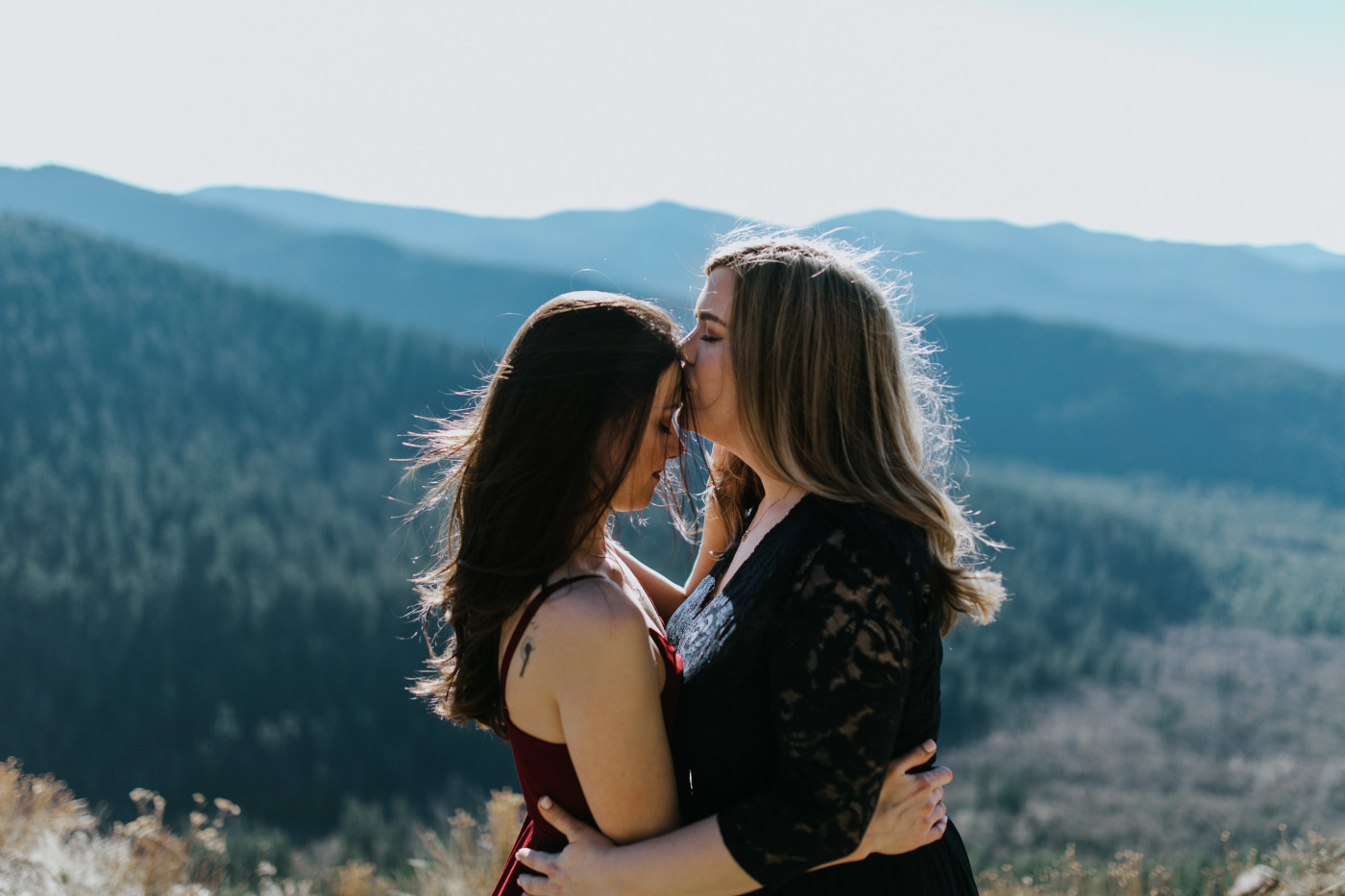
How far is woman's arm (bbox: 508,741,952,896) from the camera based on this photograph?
1373mm

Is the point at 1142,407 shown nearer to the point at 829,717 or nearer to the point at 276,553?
the point at 276,553

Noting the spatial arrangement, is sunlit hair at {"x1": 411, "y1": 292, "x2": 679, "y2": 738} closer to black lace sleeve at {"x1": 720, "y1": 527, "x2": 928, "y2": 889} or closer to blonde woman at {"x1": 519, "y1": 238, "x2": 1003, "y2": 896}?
blonde woman at {"x1": 519, "y1": 238, "x2": 1003, "y2": 896}

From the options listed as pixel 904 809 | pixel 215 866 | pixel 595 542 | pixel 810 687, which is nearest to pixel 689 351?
pixel 595 542

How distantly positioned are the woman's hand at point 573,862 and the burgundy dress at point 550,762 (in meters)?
0.03

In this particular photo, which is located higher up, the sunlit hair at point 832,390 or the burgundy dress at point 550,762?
the sunlit hair at point 832,390

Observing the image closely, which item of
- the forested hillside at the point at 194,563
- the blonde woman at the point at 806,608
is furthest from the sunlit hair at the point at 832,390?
the forested hillside at the point at 194,563

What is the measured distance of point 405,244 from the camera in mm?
58156

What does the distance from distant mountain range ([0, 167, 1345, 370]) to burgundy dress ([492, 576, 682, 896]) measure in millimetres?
45134

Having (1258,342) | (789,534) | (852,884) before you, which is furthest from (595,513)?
(1258,342)

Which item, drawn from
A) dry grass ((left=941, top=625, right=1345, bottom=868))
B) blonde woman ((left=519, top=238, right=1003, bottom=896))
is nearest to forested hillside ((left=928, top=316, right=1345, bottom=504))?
dry grass ((left=941, top=625, right=1345, bottom=868))

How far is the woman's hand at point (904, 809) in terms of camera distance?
154 cm

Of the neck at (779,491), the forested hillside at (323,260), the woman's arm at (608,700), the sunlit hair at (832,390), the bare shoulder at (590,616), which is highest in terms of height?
the forested hillside at (323,260)

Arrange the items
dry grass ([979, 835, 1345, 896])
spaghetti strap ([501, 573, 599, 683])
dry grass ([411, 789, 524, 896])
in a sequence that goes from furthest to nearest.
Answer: dry grass ([411, 789, 524, 896]) → dry grass ([979, 835, 1345, 896]) → spaghetti strap ([501, 573, 599, 683])

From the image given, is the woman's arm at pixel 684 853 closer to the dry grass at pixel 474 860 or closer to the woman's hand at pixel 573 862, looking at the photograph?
the woman's hand at pixel 573 862
